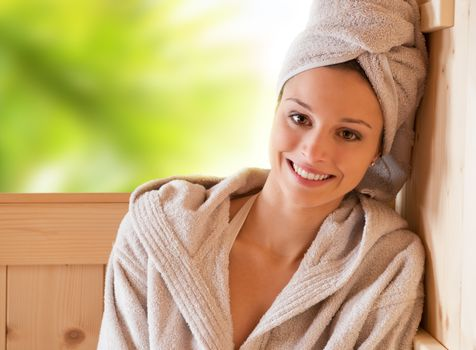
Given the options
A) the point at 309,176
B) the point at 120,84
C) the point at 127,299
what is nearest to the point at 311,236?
the point at 309,176

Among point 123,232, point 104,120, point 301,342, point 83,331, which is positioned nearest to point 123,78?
point 104,120

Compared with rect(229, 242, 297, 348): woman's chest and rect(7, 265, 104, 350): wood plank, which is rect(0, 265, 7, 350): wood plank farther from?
rect(229, 242, 297, 348): woman's chest

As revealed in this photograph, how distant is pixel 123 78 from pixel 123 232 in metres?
0.39

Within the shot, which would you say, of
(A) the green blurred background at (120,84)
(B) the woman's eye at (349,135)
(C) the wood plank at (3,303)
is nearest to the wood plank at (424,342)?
(B) the woman's eye at (349,135)

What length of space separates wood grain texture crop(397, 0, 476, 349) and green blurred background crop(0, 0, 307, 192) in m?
0.44

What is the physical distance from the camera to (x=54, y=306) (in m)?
1.76

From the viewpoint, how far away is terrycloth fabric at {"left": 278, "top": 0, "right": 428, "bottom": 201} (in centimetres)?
138

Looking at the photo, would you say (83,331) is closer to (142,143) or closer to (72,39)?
(142,143)

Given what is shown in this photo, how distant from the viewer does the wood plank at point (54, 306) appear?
68.9 inches

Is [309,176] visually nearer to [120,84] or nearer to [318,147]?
[318,147]

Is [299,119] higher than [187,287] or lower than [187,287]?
higher

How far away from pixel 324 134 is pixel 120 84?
0.55 meters

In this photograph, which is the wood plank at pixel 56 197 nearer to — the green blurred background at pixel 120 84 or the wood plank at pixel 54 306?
the green blurred background at pixel 120 84

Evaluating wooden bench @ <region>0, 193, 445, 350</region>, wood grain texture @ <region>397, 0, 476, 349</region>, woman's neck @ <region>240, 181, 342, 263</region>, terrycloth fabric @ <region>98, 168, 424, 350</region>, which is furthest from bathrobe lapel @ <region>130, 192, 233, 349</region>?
wood grain texture @ <region>397, 0, 476, 349</region>
